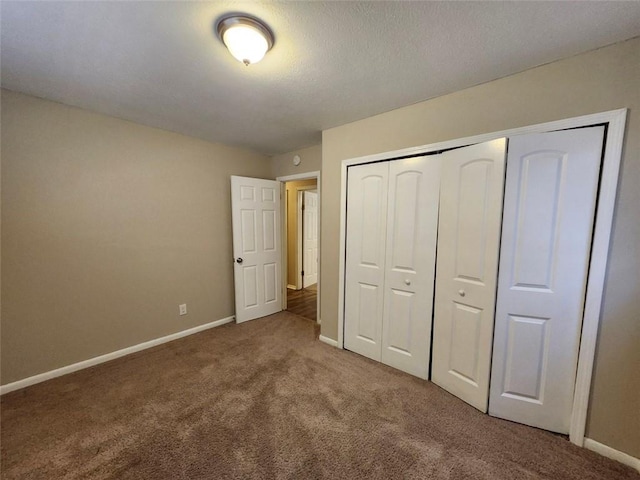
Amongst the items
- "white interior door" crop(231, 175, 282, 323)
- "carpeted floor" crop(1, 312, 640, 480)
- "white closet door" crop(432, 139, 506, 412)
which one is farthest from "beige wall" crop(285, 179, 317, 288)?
"white closet door" crop(432, 139, 506, 412)

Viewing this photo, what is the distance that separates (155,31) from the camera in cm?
127

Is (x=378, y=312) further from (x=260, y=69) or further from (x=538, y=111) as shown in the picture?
(x=260, y=69)

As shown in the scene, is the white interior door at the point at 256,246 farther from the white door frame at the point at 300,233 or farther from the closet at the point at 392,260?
the closet at the point at 392,260

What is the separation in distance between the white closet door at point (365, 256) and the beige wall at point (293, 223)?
2.25 meters

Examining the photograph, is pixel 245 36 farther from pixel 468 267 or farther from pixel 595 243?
pixel 595 243

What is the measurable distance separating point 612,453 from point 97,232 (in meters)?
4.11

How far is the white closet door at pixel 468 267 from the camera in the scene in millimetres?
1652

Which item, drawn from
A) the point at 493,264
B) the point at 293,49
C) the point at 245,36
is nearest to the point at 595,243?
the point at 493,264

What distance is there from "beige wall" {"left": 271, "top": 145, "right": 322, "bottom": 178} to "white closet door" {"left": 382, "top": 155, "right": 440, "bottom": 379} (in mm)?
1272

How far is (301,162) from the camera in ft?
10.9

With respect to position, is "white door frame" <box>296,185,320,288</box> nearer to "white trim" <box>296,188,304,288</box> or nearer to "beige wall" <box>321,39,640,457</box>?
"white trim" <box>296,188,304,288</box>

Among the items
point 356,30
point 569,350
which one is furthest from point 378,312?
point 356,30

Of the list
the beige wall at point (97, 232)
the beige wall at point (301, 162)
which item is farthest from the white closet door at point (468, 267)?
the beige wall at point (97, 232)

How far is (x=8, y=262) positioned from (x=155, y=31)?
6.89ft
